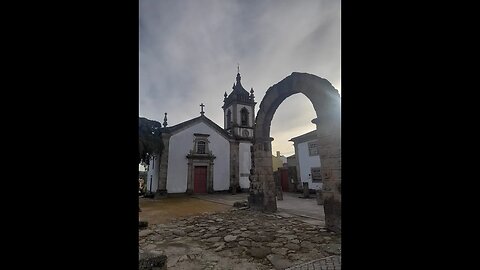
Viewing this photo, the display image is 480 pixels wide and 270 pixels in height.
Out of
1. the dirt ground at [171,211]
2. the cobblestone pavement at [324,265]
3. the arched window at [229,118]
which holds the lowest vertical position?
the dirt ground at [171,211]

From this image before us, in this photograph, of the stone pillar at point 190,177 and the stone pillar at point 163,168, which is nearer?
the stone pillar at point 163,168

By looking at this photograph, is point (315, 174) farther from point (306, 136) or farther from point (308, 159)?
point (306, 136)

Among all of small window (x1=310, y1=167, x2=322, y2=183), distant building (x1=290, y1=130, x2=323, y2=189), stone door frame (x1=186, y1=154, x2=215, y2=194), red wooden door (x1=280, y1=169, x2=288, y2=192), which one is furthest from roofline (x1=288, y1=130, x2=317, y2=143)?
stone door frame (x1=186, y1=154, x2=215, y2=194)

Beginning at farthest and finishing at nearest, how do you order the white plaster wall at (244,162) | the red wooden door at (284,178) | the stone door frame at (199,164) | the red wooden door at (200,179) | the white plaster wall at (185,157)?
the red wooden door at (284,178) → the white plaster wall at (244,162) → the red wooden door at (200,179) → the stone door frame at (199,164) → the white plaster wall at (185,157)

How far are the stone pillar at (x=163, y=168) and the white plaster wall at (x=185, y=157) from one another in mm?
302

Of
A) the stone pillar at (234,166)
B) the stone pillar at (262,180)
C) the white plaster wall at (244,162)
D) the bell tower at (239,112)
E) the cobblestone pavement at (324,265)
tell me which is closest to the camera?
the cobblestone pavement at (324,265)

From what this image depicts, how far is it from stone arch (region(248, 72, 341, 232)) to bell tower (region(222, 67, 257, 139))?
41.2ft

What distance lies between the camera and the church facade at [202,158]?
1841 cm

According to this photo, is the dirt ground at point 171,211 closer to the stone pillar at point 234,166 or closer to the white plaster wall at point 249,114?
the stone pillar at point 234,166

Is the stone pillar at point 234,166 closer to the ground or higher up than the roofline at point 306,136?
closer to the ground

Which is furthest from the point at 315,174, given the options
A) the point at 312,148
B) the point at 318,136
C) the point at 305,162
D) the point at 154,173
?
the point at 154,173

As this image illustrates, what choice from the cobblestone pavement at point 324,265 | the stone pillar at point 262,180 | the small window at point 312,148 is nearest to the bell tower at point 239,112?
the small window at point 312,148
